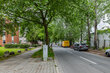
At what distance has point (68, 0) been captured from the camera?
12875 mm

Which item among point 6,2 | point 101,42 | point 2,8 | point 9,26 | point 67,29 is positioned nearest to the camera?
point 6,2

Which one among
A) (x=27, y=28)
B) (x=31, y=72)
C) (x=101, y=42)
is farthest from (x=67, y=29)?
(x=31, y=72)

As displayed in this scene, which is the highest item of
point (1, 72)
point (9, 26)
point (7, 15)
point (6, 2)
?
point (6, 2)

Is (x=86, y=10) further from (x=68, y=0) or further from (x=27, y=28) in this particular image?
(x=27, y=28)

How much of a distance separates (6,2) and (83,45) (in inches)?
617

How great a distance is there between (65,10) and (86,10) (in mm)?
2475

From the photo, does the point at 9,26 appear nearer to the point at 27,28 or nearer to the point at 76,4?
the point at 27,28

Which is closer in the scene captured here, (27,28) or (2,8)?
(2,8)

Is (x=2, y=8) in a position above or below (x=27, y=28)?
above

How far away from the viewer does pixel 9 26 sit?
1576cm

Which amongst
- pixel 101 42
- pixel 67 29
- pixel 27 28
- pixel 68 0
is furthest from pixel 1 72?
pixel 67 29

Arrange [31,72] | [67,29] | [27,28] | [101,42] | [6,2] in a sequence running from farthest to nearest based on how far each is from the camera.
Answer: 1. [67,29]
2. [101,42]
3. [27,28]
4. [6,2]
5. [31,72]

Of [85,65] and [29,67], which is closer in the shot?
[29,67]

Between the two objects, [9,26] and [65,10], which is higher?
[65,10]
